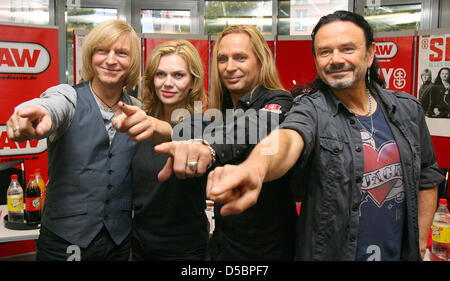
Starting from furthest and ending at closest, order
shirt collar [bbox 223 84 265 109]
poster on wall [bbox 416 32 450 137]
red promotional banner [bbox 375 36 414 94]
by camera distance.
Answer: red promotional banner [bbox 375 36 414 94] < poster on wall [bbox 416 32 450 137] < shirt collar [bbox 223 84 265 109]

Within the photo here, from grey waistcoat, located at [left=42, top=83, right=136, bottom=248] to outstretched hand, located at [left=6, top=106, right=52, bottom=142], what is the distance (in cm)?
24

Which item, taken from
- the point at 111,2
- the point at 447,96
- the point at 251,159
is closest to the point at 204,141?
the point at 251,159

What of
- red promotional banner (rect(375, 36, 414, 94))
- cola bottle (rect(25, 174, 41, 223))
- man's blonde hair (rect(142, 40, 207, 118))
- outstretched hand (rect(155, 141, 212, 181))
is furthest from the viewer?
red promotional banner (rect(375, 36, 414, 94))

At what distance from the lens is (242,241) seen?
1.24m

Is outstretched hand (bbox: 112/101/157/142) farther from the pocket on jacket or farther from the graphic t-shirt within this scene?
the graphic t-shirt

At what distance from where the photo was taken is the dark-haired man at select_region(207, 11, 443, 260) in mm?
1156

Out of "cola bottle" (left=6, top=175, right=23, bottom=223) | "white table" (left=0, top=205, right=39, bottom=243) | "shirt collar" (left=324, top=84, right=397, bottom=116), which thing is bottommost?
"white table" (left=0, top=205, right=39, bottom=243)

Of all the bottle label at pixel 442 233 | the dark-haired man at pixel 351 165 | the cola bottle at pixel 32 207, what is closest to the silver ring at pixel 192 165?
the dark-haired man at pixel 351 165

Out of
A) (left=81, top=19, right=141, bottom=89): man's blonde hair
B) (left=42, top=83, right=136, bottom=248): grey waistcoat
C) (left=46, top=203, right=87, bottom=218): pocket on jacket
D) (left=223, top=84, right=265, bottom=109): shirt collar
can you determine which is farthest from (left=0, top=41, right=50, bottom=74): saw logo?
(left=223, top=84, right=265, bottom=109): shirt collar

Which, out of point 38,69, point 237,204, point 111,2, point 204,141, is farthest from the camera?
point 111,2

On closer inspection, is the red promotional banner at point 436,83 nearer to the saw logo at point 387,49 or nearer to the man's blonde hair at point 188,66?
the saw logo at point 387,49

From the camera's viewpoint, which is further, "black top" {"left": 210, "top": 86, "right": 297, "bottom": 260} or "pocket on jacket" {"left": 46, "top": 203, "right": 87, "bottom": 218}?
"pocket on jacket" {"left": 46, "top": 203, "right": 87, "bottom": 218}
